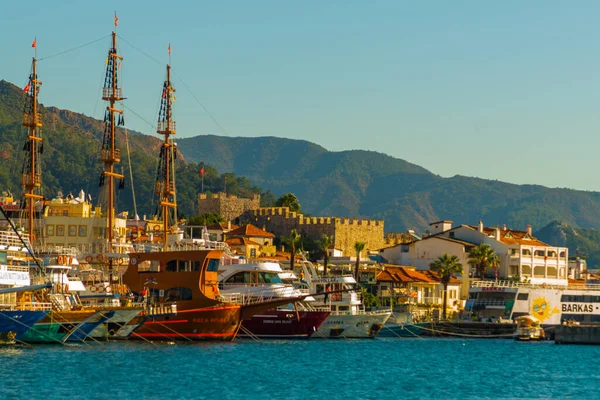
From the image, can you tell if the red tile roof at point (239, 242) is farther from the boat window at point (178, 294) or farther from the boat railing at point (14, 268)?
the boat railing at point (14, 268)

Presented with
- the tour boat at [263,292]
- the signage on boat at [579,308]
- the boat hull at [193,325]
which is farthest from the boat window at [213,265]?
the signage on boat at [579,308]

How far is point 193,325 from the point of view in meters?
68.0

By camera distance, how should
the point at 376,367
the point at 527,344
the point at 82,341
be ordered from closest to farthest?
the point at 376,367
the point at 82,341
the point at 527,344

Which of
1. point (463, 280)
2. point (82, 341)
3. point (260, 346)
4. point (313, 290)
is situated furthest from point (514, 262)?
point (82, 341)

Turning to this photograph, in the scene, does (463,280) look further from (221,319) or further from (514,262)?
(221,319)

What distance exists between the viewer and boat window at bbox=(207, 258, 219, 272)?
2703 inches

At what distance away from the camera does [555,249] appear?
123625mm

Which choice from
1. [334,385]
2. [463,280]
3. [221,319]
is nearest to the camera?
[334,385]

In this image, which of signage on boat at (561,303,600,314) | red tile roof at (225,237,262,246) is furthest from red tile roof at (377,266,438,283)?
red tile roof at (225,237,262,246)

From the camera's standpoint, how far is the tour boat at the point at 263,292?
73.6m

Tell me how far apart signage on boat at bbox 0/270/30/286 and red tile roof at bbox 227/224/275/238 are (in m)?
64.8

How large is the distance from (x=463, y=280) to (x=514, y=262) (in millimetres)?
5370

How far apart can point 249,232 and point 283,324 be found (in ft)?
173

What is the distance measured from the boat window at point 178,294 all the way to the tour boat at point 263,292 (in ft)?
14.0
